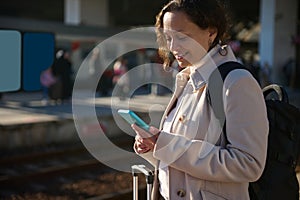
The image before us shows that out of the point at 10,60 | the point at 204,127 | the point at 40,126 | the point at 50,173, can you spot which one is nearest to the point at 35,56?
the point at 10,60

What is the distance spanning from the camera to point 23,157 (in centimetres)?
739

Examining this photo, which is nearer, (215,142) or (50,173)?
(215,142)

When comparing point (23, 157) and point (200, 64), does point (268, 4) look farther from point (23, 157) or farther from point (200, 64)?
point (200, 64)

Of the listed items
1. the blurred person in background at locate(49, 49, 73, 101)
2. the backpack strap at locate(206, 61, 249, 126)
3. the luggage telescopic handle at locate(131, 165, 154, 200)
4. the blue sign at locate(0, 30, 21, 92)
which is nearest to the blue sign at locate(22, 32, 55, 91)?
the blue sign at locate(0, 30, 21, 92)

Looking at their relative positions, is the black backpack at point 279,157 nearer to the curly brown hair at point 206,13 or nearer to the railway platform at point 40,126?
the curly brown hair at point 206,13

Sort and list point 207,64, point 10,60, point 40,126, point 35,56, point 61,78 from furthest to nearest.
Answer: point 61,78 → point 40,126 → point 35,56 → point 10,60 → point 207,64

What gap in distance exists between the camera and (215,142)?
1530 millimetres

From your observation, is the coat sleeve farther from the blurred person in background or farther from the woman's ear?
the blurred person in background

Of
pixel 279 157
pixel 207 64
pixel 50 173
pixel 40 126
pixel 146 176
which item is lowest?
pixel 50 173

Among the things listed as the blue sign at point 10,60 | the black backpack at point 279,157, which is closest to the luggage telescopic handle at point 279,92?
the black backpack at point 279,157

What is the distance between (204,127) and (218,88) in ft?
0.47

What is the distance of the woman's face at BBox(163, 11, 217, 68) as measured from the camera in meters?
1.56

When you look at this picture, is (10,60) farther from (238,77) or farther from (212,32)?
(238,77)

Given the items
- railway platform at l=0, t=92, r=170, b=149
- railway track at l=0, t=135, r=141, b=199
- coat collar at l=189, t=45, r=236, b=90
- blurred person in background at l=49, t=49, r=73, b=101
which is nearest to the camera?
coat collar at l=189, t=45, r=236, b=90
